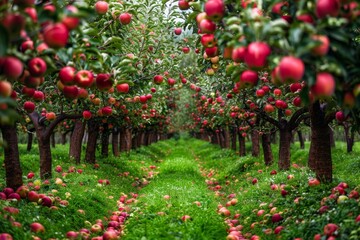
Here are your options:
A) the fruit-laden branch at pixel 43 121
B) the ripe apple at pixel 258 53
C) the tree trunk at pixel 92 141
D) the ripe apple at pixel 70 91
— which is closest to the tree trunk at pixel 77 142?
the tree trunk at pixel 92 141

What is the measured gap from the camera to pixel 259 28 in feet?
14.4

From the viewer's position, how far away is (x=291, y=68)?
4.05m

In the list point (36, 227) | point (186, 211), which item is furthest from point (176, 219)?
point (36, 227)

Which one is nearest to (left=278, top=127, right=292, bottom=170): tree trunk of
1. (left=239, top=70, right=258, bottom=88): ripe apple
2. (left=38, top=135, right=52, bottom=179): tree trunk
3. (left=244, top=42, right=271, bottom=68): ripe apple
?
(left=38, top=135, right=52, bottom=179): tree trunk

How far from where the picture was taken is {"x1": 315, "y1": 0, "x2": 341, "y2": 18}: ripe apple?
166 inches

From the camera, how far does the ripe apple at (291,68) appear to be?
4047 millimetres

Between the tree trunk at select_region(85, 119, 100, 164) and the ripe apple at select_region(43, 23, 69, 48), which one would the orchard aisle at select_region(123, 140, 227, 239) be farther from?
the tree trunk at select_region(85, 119, 100, 164)

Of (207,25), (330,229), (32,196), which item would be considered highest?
(207,25)

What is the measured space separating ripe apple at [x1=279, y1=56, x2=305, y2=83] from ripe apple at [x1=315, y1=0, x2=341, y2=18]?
1.87 ft

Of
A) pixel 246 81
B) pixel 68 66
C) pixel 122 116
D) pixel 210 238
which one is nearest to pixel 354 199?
pixel 210 238

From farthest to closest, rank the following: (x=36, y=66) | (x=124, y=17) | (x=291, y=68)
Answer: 1. (x=124, y=17)
2. (x=36, y=66)
3. (x=291, y=68)

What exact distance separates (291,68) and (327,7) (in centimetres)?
76

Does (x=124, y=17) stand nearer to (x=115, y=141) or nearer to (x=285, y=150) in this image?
(x=285, y=150)

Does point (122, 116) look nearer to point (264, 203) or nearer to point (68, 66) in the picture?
point (264, 203)
